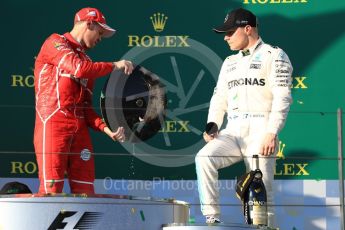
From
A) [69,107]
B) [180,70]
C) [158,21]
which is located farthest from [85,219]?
[158,21]

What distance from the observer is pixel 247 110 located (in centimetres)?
458

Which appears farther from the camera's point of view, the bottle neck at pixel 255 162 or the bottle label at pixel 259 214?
the bottle neck at pixel 255 162

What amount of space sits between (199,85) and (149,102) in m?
0.67

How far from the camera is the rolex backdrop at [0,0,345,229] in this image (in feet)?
17.2

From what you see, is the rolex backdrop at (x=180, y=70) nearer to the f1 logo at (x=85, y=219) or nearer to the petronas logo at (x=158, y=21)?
the petronas logo at (x=158, y=21)

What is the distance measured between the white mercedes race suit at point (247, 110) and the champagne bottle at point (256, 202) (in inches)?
7.1

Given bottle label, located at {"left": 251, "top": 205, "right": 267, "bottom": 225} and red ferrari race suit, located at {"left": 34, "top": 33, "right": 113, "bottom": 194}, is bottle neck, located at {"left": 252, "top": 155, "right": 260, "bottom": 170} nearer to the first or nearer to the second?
bottle label, located at {"left": 251, "top": 205, "right": 267, "bottom": 225}

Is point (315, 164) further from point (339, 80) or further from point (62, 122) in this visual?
point (62, 122)

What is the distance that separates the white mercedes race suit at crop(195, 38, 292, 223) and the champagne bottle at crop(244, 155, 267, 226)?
18 centimetres

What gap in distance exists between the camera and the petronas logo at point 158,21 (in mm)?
5414

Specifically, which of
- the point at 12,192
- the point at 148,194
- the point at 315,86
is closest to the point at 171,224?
the point at 12,192

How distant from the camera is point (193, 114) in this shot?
17.4ft

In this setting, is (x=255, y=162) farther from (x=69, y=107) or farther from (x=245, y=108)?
(x=69, y=107)

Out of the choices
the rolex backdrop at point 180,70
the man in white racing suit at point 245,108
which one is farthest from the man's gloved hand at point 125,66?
the rolex backdrop at point 180,70
